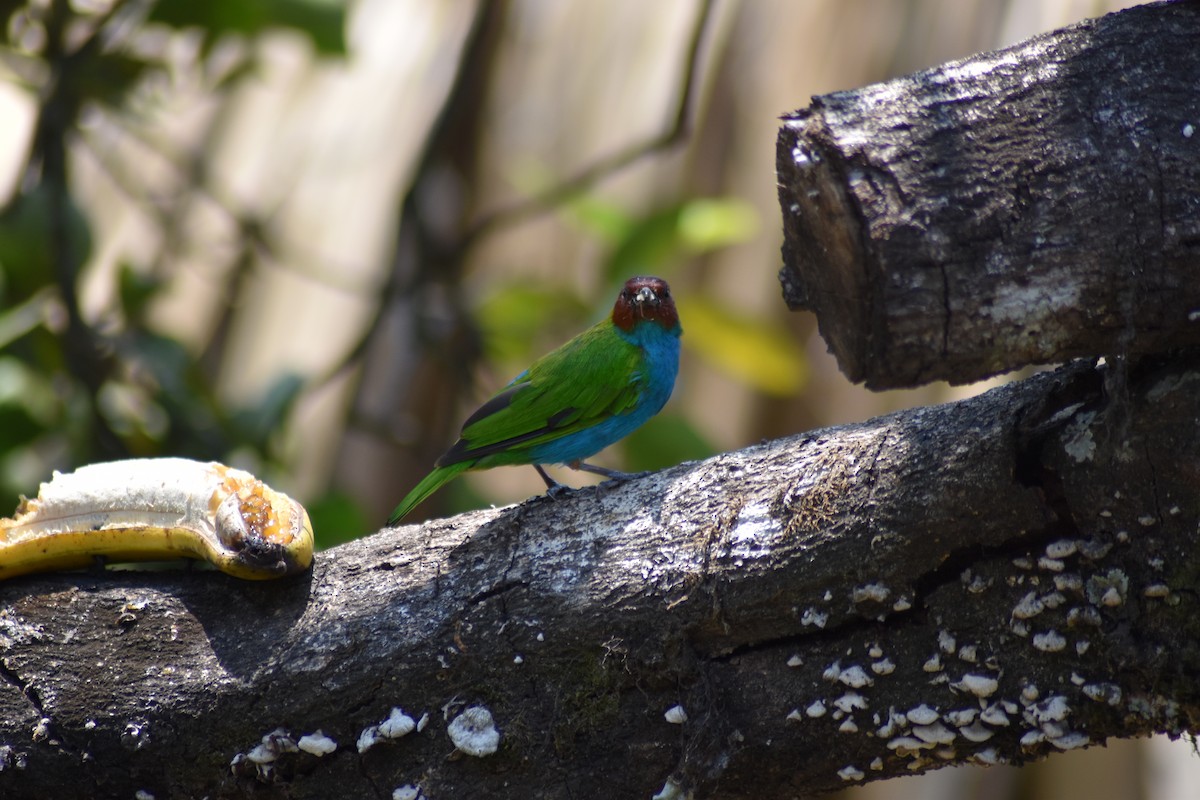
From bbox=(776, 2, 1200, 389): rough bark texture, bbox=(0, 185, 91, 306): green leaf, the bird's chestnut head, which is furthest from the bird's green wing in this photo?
bbox=(0, 185, 91, 306): green leaf

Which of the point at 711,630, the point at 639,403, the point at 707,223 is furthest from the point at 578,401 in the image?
the point at 707,223

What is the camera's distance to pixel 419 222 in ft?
14.1

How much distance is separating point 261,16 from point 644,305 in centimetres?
186

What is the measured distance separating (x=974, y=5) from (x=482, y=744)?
12.2 ft

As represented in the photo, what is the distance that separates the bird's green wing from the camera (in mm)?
2824

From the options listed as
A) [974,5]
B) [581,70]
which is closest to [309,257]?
[581,70]

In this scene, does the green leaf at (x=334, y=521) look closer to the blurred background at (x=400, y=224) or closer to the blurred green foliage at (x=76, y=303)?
the blurred background at (x=400, y=224)

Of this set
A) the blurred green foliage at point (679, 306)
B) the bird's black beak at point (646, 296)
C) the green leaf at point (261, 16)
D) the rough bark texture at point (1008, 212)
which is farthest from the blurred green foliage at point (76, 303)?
the rough bark texture at point (1008, 212)

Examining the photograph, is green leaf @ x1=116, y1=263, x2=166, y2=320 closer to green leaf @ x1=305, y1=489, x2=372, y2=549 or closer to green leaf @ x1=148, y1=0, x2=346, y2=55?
green leaf @ x1=148, y1=0, x2=346, y2=55

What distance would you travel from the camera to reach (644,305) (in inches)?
123

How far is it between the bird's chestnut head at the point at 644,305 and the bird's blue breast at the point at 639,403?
2 centimetres

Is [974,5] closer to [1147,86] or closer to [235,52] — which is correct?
[1147,86]

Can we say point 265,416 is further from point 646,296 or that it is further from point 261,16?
point 646,296

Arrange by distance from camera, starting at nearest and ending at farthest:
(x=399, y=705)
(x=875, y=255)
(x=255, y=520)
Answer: (x=875, y=255) → (x=399, y=705) → (x=255, y=520)
